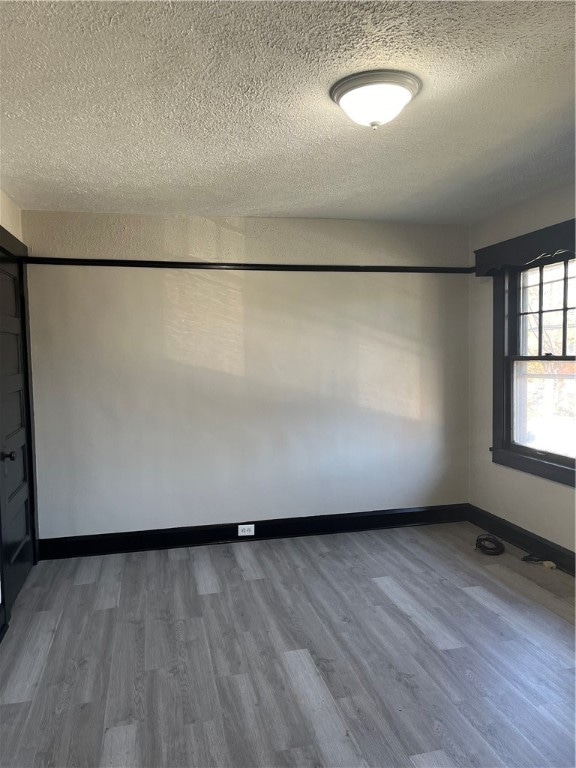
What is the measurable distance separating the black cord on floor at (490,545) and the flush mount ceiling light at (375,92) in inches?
120

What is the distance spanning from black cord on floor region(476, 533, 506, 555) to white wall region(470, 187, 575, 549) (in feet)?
0.75

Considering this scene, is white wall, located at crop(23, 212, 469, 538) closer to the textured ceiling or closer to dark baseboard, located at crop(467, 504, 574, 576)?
dark baseboard, located at crop(467, 504, 574, 576)

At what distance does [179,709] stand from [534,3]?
2.88m

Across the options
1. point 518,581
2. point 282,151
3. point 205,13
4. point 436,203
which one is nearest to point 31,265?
point 282,151

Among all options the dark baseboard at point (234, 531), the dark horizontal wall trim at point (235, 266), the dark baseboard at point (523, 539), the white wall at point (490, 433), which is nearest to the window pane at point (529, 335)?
the white wall at point (490, 433)

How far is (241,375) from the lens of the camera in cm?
408

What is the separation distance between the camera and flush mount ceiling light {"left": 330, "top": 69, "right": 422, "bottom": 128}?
6.28ft

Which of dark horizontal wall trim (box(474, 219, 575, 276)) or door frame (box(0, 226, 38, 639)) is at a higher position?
dark horizontal wall trim (box(474, 219, 575, 276))

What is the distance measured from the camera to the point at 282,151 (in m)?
2.71

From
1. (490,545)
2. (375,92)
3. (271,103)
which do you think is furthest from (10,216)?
(490,545)

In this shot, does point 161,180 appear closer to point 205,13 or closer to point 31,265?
point 31,265

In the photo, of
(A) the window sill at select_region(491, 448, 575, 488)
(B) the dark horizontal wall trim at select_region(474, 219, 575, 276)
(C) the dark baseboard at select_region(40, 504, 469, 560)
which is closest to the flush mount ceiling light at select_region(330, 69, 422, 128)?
(B) the dark horizontal wall trim at select_region(474, 219, 575, 276)

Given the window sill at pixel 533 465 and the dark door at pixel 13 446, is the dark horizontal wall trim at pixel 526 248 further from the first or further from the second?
Answer: the dark door at pixel 13 446

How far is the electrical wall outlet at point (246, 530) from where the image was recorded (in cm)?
410
